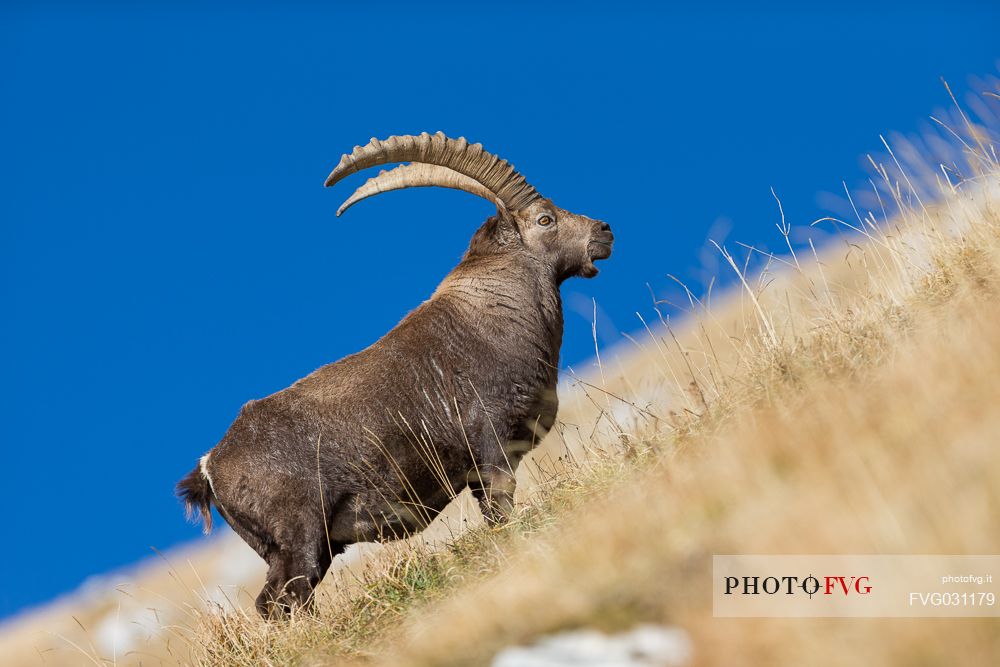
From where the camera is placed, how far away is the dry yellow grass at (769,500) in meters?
3.38

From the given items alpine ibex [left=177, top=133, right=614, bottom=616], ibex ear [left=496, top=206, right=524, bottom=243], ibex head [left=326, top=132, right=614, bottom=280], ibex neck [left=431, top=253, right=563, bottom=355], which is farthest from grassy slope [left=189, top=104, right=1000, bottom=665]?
ibex ear [left=496, top=206, right=524, bottom=243]

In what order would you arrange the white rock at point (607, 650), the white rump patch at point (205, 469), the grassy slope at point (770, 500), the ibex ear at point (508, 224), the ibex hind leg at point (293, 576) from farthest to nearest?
the ibex ear at point (508, 224) < the white rump patch at point (205, 469) < the ibex hind leg at point (293, 576) < the white rock at point (607, 650) < the grassy slope at point (770, 500)

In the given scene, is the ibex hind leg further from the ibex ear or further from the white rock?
the white rock

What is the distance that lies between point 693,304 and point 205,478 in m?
4.09

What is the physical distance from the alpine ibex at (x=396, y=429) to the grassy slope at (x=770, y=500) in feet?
2.32

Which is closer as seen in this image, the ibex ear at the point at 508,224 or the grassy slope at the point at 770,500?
the grassy slope at the point at 770,500

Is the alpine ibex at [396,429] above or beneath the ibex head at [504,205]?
beneath

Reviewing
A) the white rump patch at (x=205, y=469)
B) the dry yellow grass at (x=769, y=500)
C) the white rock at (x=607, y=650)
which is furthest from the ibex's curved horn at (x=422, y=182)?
the white rock at (x=607, y=650)

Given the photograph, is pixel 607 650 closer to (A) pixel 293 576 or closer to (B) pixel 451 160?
(A) pixel 293 576

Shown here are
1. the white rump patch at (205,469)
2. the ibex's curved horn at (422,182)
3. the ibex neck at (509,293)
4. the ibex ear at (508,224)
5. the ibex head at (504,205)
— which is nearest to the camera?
the white rump patch at (205,469)

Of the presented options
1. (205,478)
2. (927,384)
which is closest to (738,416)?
(927,384)

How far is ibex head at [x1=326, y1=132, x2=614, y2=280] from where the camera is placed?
30.3ft

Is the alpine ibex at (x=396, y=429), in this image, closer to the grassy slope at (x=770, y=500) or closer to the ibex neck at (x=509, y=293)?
the ibex neck at (x=509, y=293)

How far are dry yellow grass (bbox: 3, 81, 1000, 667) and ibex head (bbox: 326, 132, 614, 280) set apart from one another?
6.83ft
